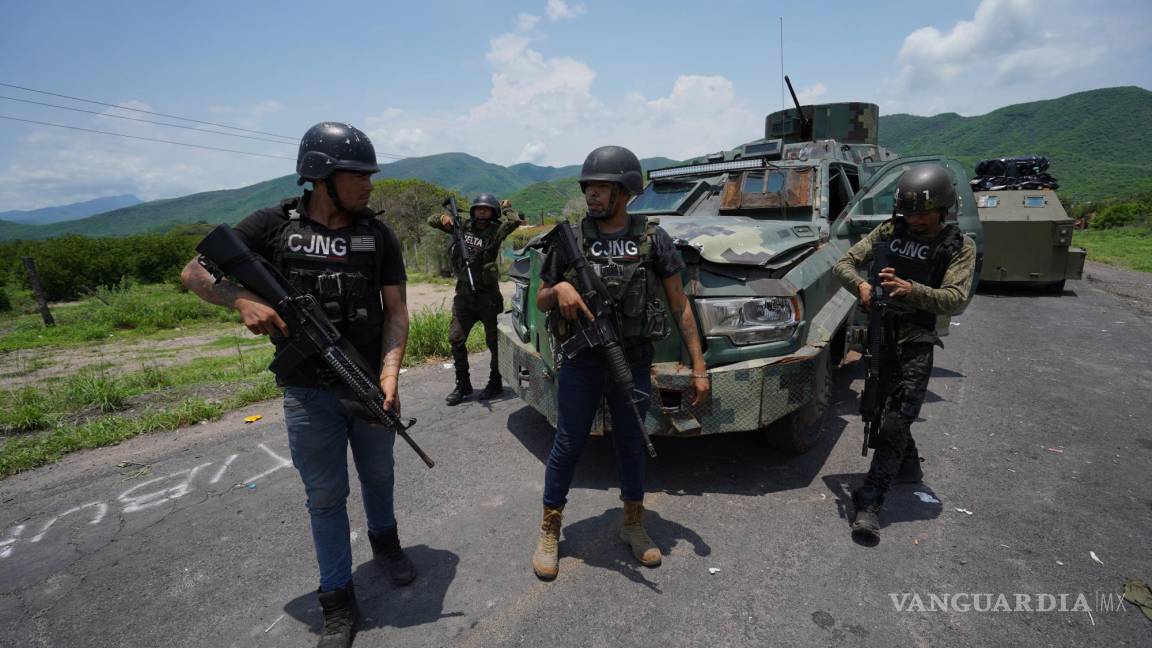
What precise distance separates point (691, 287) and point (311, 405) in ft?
6.71

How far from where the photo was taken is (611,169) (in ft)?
7.87

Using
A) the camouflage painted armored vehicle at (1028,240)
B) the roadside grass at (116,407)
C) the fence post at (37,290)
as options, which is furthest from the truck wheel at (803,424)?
the fence post at (37,290)

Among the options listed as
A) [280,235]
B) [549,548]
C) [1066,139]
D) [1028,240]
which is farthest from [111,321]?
[1066,139]

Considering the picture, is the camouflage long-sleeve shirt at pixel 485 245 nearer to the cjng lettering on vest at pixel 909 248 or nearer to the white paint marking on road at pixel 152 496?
the white paint marking on road at pixel 152 496

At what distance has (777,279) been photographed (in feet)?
10.7

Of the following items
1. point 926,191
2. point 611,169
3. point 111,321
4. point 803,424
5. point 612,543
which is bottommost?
point 111,321

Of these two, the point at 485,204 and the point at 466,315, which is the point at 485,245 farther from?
the point at 466,315

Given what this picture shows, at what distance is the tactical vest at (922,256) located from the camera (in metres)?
2.81

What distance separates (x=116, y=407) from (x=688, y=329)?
17.1ft

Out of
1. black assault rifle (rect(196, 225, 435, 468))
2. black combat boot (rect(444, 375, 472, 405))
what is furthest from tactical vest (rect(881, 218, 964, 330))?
black combat boot (rect(444, 375, 472, 405))

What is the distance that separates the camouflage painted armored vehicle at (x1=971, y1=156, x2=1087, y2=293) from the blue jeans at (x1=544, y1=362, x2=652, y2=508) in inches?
404

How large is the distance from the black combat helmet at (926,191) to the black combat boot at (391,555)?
118 inches

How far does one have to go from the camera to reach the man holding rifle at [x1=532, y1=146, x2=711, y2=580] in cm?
239

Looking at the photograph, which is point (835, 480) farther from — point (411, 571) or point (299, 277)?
point (299, 277)
